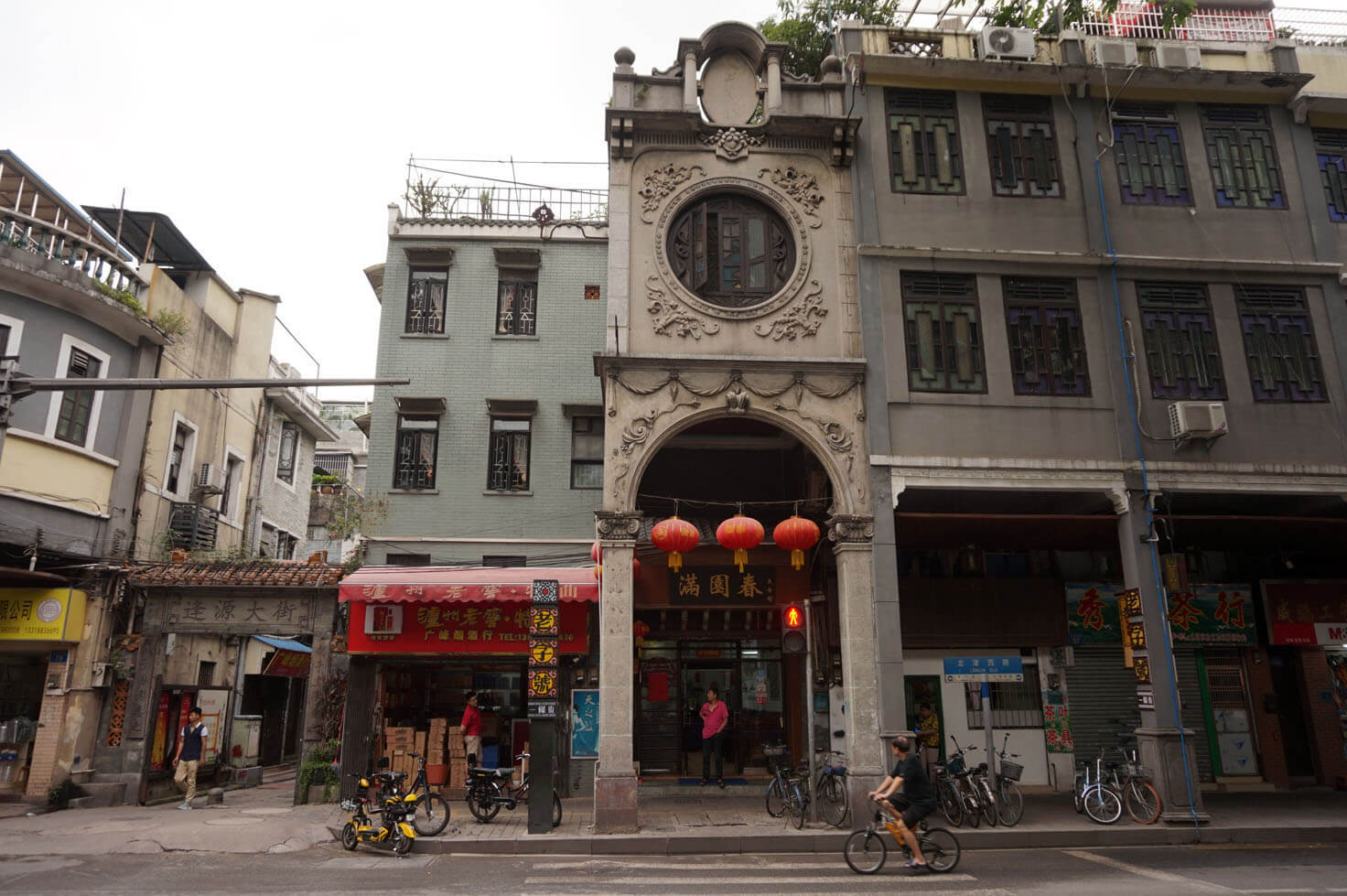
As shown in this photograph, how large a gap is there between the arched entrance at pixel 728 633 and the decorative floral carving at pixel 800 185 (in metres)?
4.43

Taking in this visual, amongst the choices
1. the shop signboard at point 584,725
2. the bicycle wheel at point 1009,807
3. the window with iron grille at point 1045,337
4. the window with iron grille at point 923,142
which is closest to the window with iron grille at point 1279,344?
the window with iron grille at point 1045,337

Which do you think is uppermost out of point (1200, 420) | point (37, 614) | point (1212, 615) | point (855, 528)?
point (1200, 420)

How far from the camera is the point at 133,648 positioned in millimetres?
16641

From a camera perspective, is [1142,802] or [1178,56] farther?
[1178,56]

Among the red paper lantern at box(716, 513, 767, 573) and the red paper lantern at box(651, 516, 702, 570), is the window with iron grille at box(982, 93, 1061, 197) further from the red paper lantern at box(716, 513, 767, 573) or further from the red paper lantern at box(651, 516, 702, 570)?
the red paper lantern at box(651, 516, 702, 570)

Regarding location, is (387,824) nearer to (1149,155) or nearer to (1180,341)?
(1180,341)

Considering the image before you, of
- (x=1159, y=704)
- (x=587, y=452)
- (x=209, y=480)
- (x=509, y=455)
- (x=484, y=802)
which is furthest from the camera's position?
(x=209, y=480)

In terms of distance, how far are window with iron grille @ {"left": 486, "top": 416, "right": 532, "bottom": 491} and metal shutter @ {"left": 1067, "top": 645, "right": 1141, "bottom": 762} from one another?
12377 millimetres

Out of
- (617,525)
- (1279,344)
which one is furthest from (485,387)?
(1279,344)

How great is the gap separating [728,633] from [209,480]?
41.4 feet

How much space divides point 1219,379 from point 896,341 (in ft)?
19.7

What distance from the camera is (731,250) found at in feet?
51.6

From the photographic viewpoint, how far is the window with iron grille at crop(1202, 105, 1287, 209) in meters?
16.2

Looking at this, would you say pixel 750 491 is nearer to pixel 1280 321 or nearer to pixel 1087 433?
pixel 1087 433
